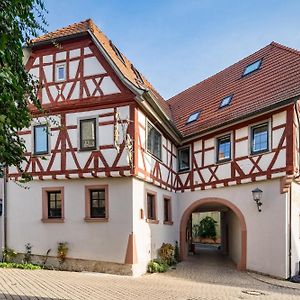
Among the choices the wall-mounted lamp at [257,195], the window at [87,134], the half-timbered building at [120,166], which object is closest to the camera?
the half-timbered building at [120,166]

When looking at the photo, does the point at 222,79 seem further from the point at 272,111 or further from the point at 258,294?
the point at 258,294

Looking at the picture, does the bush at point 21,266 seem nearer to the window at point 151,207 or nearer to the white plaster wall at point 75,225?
the white plaster wall at point 75,225

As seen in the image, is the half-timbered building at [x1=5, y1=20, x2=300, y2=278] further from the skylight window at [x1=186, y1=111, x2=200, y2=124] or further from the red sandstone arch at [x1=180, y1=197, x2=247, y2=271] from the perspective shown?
the skylight window at [x1=186, y1=111, x2=200, y2=124]

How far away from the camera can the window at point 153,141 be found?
14230 mm

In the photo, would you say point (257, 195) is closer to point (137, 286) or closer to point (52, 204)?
point (137, 286)

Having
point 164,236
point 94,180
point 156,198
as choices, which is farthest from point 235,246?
point 94,180

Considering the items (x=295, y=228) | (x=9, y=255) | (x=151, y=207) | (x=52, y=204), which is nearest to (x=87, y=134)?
(x=52, y=204)

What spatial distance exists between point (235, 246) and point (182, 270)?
420cm

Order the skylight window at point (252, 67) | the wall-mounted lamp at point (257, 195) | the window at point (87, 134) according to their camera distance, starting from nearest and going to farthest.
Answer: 1. the window at point (87, 134)
2. the wall-mounted lamp at point (257, 195)
3. the skylight window at point (252, 67)

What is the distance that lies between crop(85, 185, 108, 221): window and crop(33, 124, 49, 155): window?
7.22 feet

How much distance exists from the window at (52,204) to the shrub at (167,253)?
13.6ft

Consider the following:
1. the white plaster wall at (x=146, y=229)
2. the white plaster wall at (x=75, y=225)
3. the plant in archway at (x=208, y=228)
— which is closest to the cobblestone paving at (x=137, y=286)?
the white plaster wall at (x=146, y=229)

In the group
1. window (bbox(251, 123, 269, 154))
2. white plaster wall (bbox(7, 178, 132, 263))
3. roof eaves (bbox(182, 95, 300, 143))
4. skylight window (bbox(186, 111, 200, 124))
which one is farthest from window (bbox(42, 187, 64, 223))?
skylight window (bbox(186, 111, 200, 124))

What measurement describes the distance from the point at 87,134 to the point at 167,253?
562cm
